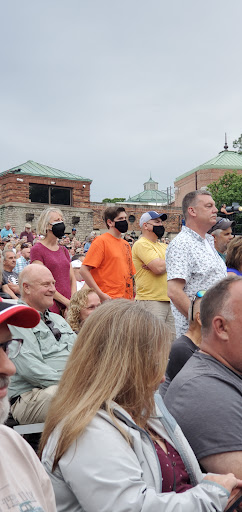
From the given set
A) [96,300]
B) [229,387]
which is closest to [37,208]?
[96,300]

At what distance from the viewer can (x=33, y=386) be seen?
351 cm

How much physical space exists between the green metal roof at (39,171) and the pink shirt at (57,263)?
82.1 ft

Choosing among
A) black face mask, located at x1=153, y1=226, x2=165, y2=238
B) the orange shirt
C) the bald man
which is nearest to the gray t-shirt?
the bald man

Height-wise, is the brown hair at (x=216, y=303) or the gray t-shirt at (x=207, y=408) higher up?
the brown hair at (x=216, y=303)

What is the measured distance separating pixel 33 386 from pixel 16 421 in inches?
10.3

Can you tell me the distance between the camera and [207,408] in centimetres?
222

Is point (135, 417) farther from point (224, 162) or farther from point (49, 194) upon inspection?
point (224, 162)

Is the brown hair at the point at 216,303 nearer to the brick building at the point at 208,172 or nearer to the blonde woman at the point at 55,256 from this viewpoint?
the blonde woman at the point at 55,256

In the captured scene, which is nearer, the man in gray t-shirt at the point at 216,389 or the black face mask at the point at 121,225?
the man in gray t-shirt at the point at 216,389

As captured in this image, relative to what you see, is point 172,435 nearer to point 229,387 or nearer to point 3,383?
point 229,387

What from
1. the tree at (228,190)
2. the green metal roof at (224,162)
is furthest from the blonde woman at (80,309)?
the green metal roof at (224,162)

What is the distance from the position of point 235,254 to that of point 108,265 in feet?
5.23

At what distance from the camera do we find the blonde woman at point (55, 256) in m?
5.36

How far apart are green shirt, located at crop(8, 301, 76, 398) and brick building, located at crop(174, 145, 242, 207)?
56.0 metres
